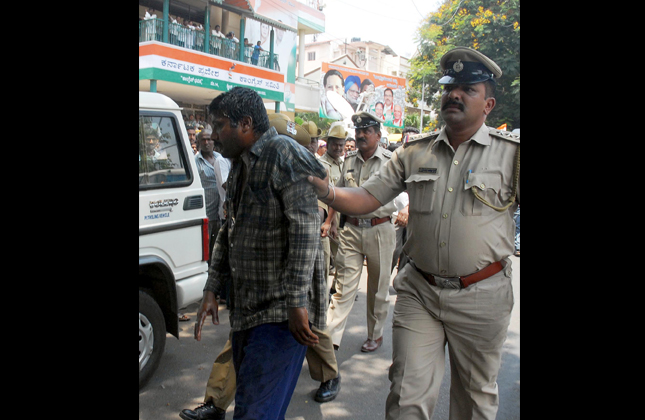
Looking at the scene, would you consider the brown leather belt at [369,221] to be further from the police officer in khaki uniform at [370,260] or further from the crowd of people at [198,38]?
the crowd of people at [198,38]

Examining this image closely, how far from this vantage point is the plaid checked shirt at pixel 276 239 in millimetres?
2162

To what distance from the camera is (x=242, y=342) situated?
2324mm

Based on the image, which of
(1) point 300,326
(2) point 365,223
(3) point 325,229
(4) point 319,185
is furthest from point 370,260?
(1) point 300,326

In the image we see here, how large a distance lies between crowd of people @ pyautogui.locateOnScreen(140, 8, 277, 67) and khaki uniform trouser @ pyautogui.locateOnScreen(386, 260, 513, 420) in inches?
653

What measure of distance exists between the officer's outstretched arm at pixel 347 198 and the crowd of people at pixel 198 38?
16.0 meters

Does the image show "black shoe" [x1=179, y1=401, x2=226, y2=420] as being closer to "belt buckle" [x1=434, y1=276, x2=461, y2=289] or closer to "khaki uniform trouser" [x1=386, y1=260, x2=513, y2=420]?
"khaki uniform trouser" [x1=386, y1=260, x2=513, y2=420]

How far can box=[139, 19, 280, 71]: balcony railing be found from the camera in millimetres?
16703

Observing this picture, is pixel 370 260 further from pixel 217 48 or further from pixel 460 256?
pixel 217 48

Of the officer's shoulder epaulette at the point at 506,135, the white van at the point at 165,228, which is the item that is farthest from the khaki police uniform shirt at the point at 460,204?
the white van at the point at 165,228

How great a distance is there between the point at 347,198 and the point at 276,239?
0.57m

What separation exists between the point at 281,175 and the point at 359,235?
8.50ft
